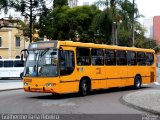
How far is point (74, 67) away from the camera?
2189cm

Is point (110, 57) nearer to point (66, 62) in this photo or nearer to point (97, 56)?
point (97, 56)

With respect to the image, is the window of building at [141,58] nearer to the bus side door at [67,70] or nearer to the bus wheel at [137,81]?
the bus wheel at [137,81]

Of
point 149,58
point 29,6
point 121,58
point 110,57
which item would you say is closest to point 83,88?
point 110,57

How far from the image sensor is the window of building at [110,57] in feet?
83.1

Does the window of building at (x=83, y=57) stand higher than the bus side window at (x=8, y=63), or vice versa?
the window of building at (x=83, y=57)

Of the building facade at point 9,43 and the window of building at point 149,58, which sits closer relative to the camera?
the window of building at point 149,58

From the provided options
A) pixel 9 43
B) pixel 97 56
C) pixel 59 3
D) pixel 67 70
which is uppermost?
pixel 59 3

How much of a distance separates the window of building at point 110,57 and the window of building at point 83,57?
6.94 feet

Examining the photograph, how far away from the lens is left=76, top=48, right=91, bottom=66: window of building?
883 inches

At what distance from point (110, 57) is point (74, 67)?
4432 millimetres

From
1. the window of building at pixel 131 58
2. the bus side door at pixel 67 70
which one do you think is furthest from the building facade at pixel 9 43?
the bus side door at pixel 67 70

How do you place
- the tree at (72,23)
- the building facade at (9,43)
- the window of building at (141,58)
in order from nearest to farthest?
the window of building at (141,58) < the tree at (72,23) < the building facade at (9,43)

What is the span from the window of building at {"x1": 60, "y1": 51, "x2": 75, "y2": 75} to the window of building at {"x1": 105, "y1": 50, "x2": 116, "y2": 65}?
3868mm

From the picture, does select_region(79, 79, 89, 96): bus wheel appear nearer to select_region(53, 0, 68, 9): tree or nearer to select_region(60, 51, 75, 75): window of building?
select_region(60, 51, 75, 75): window of building
